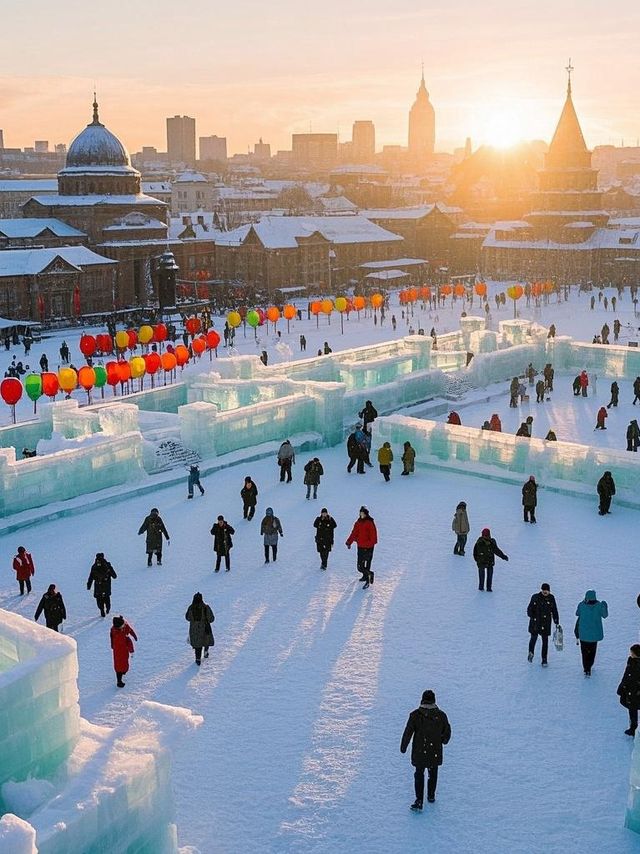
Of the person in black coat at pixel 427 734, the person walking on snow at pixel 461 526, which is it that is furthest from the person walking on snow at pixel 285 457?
the person in black coat at pixel 427 734

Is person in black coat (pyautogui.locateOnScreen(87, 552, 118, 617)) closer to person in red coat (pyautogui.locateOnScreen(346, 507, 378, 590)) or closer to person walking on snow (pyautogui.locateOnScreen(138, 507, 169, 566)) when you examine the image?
person walking on snow (pyautogui.locateOnScreen(138, 507, 169, 566))

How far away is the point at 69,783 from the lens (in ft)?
23.2

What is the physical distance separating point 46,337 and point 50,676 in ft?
120

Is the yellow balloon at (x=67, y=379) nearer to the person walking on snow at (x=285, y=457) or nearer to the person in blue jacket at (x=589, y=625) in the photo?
the person walking on snow at (x=285, y=457)

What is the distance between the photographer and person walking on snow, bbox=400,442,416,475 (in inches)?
738

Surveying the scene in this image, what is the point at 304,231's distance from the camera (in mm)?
63438

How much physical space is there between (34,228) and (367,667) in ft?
154

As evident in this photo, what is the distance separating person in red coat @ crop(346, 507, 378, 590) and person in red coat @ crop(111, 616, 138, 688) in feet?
12.0

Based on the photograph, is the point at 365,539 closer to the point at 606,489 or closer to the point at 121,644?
the point at 121,644

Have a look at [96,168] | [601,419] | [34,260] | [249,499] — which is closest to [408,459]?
[249,499]

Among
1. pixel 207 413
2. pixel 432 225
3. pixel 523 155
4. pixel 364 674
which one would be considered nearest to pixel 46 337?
pixel 207 413

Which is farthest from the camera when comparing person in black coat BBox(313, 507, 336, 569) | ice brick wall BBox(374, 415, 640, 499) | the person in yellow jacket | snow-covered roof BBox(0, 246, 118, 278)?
snow-covered roof BBox(0, 246, 118, 278)

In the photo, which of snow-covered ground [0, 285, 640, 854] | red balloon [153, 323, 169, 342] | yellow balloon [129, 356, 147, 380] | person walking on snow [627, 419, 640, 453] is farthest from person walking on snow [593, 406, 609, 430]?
red balloon [153, 323, 169, 342]

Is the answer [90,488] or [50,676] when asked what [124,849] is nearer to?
[50,676]
